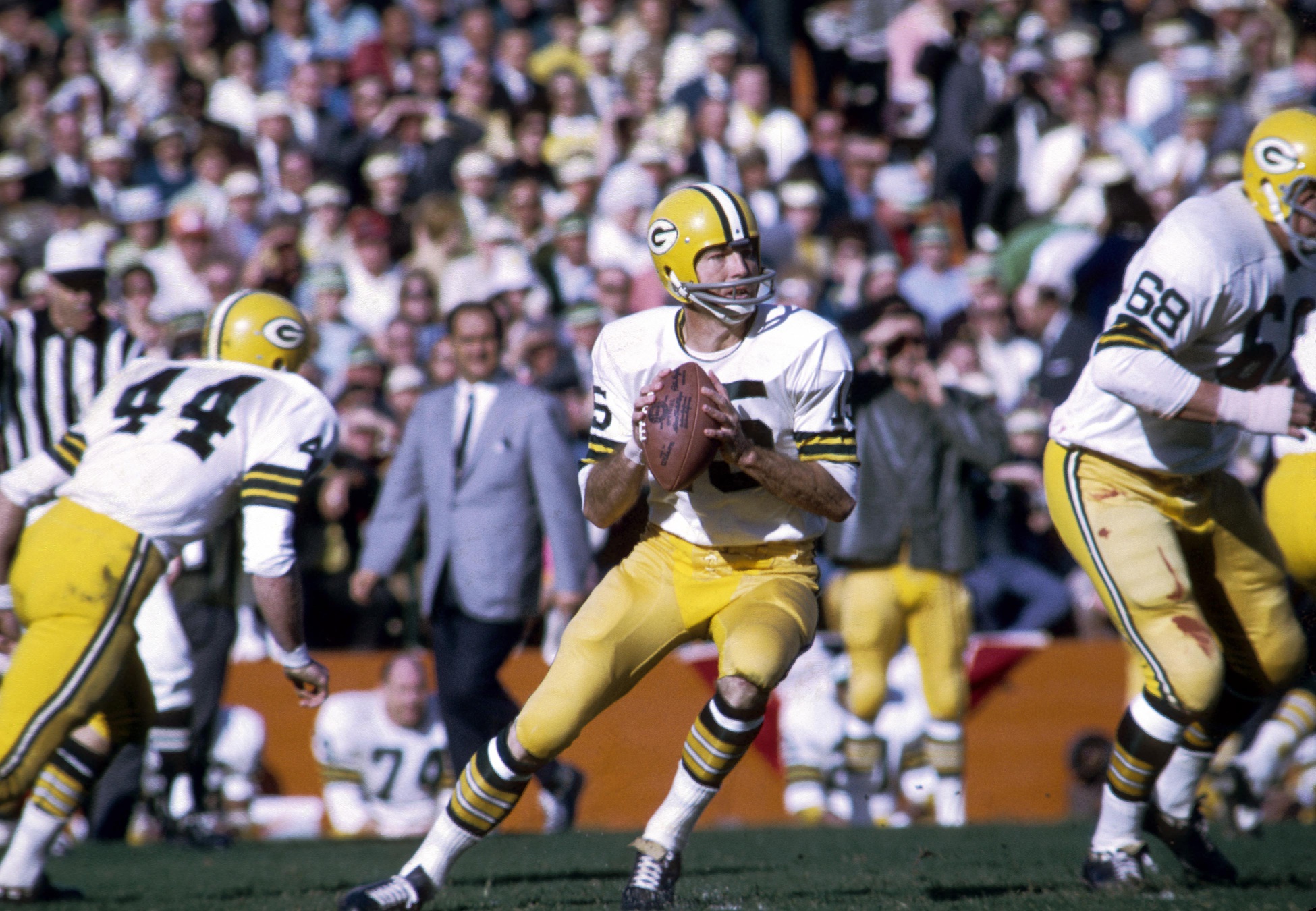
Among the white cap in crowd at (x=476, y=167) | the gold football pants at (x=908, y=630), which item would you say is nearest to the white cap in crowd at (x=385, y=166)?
the white cap in crowd at (x=476, y=167)

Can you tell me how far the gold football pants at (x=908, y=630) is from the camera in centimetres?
689

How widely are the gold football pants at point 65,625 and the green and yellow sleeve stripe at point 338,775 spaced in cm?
255

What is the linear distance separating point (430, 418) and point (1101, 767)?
357cm

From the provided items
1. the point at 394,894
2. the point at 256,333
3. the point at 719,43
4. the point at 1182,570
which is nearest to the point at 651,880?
the point at 394,894

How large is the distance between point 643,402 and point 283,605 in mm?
1322

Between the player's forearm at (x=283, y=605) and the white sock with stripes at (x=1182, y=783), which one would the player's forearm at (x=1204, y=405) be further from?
the player's forearm at (x=283, y=605)

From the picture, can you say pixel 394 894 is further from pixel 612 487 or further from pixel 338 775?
pixel 338 775

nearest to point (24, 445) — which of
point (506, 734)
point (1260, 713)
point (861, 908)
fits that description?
point (506, 734)

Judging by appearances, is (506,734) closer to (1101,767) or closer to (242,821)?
(242,821)

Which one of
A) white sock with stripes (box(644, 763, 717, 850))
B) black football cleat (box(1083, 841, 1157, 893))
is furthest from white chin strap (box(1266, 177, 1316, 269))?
white sock with stripes (box(644, 763, 717, 850))

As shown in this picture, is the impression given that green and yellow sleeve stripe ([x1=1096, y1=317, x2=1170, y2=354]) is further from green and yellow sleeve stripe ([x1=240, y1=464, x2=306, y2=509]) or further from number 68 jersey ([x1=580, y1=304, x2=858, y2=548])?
green and yellow sleeve stripe ([x1=240, y1=464, x2=306, y2=509])

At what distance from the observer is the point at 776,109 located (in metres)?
10.6

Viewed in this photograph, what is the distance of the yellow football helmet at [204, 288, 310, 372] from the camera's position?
4871mm

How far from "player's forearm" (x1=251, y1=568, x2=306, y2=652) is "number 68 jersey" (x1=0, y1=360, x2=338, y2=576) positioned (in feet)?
0.11
